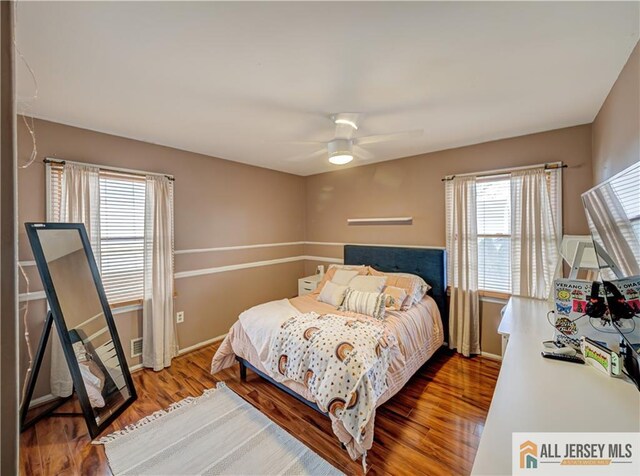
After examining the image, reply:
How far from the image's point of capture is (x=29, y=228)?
6.59ft

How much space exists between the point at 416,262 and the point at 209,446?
279 cm

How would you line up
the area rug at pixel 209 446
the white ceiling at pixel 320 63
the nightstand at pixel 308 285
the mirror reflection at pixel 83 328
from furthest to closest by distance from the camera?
the nightstand at pixel 308 285
the mirror reflection at pixel 83 328
the area rug at pixel 209 446
the white ceiling at pixel 320 63

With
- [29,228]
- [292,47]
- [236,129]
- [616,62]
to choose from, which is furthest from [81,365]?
[616,62]

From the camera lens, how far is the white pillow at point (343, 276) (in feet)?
10.8

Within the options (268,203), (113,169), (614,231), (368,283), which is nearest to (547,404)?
(614,231)

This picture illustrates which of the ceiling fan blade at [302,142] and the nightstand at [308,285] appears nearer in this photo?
the ceiling fan blade at [302,142]

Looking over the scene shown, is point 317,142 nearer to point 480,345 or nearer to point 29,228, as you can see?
point 29,228

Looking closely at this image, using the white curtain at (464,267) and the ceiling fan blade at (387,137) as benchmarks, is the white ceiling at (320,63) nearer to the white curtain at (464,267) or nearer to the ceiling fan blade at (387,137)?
the ceiling fan blade at (387,137)

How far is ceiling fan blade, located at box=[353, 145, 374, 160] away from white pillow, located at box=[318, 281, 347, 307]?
166 centimetres

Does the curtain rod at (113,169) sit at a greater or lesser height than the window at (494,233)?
greater

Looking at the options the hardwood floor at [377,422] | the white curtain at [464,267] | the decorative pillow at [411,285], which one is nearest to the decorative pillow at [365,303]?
the decorative pillow at [411,285]

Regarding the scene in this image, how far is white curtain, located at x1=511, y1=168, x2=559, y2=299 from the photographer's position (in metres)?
2.66

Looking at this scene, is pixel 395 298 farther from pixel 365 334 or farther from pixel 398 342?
pixel 365 334

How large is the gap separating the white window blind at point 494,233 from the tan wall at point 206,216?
2837mm
